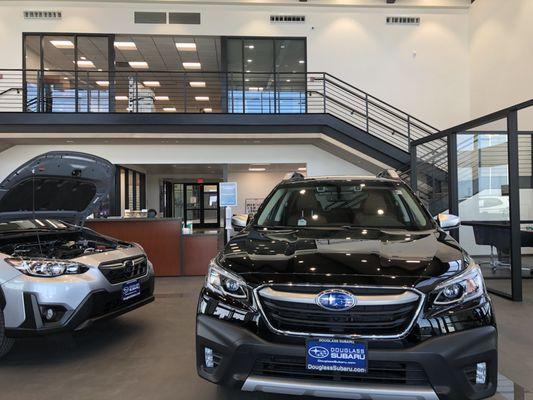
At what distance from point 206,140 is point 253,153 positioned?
58.2 inches

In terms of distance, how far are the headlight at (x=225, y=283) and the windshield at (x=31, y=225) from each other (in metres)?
3.30

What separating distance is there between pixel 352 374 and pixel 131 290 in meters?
2.88

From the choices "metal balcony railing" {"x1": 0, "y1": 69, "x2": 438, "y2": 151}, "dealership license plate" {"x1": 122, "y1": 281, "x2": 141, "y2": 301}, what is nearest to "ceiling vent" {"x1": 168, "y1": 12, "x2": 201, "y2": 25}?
"metal balcony railing" {"x1": 0, "y1": 69, "x2": 438, "y2": 151}

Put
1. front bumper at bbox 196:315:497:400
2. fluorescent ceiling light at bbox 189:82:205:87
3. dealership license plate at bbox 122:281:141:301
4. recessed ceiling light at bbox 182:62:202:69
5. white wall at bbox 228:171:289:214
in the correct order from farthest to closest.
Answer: white wall at bbox 228:171:289:214, fluorescent ceiling light at bbox 189:82:205:87, recessed ceiling light at bbox 182:62:202:69, dealership license plate at bbox 122:281:141:301, front bumper at bbox 196:315:497:400

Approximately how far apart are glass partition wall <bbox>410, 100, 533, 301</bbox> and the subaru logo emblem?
4.90m

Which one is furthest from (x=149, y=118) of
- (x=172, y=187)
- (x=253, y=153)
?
(x=172, y=187)

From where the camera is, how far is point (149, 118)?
443 inches

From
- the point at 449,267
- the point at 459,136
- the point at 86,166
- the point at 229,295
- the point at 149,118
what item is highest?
the point at 149,118

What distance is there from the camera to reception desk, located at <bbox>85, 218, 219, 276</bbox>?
27.0 ft

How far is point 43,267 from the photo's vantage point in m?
3.86

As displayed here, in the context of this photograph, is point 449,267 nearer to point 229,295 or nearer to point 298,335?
point 298,335

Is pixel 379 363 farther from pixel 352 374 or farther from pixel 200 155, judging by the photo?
pixel 200 155

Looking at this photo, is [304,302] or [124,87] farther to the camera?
[124,87]

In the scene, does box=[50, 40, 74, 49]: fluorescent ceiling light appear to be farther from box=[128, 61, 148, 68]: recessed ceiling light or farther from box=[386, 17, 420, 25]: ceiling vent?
box=[386, 17, 420, 25]: ceiling vent
